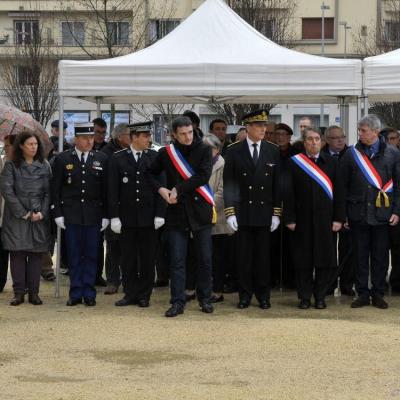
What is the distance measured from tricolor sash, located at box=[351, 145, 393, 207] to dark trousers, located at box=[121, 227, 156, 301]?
2259mm

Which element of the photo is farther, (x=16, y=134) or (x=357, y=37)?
(x=357, y=37)

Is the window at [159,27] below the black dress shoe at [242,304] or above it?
above

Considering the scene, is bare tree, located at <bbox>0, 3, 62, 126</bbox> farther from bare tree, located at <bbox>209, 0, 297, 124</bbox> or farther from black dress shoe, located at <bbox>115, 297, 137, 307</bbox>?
black dress shoe, located at <bbox>115, 297, 137, 307</bbox>

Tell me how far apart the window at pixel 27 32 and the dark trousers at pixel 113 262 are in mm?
26779

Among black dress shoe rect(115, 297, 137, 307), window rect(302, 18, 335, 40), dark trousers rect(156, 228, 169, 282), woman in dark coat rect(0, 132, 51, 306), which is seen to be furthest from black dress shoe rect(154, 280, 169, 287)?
window rect(302, 18, 335, 40)

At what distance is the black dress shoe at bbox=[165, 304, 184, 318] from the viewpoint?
9.62m

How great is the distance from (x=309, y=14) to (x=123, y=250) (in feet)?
134

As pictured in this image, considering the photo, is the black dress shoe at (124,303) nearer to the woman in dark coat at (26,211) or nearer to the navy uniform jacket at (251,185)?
the woman in dark coat at (26,211)

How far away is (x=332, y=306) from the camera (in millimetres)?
10359

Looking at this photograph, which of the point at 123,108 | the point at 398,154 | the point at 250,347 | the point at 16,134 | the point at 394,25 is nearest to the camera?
the point at 250,347

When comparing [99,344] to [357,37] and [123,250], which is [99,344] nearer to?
[123,250]

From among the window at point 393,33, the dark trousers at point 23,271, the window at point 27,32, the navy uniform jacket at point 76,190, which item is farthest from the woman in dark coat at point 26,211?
the window at point 27,32

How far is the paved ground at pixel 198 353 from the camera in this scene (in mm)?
6809

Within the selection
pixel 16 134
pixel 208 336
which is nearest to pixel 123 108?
pixel 16 134
